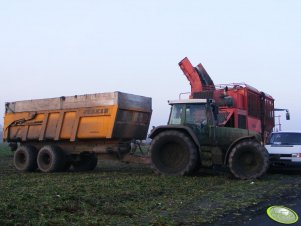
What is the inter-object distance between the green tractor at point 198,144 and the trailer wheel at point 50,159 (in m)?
3.66

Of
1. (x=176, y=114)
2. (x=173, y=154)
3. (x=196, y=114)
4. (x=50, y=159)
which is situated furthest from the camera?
(x=50, y=159)

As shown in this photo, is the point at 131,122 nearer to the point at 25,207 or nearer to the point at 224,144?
the point at 224,144

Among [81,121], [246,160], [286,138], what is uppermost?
[81,121]

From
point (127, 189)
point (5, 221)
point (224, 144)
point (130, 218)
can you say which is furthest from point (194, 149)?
point (5, 221)

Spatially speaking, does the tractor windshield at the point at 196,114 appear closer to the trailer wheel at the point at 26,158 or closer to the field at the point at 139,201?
the field at the point at 139,201

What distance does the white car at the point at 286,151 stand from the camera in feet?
47.0

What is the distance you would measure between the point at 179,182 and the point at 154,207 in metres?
3.41

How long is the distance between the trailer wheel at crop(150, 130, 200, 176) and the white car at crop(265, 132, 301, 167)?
3.24m

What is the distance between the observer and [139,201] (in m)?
8.65

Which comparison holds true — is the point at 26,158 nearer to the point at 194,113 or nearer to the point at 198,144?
the point at 194,113

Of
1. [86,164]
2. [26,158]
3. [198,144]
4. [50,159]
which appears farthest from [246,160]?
[26,158]

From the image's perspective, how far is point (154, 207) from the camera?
26.3 feet

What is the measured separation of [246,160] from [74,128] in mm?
5991

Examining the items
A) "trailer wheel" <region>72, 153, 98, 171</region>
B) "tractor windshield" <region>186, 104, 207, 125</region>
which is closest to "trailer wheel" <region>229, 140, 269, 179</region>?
"tractor windshield" <region>186, 104, 207, 125</region>
